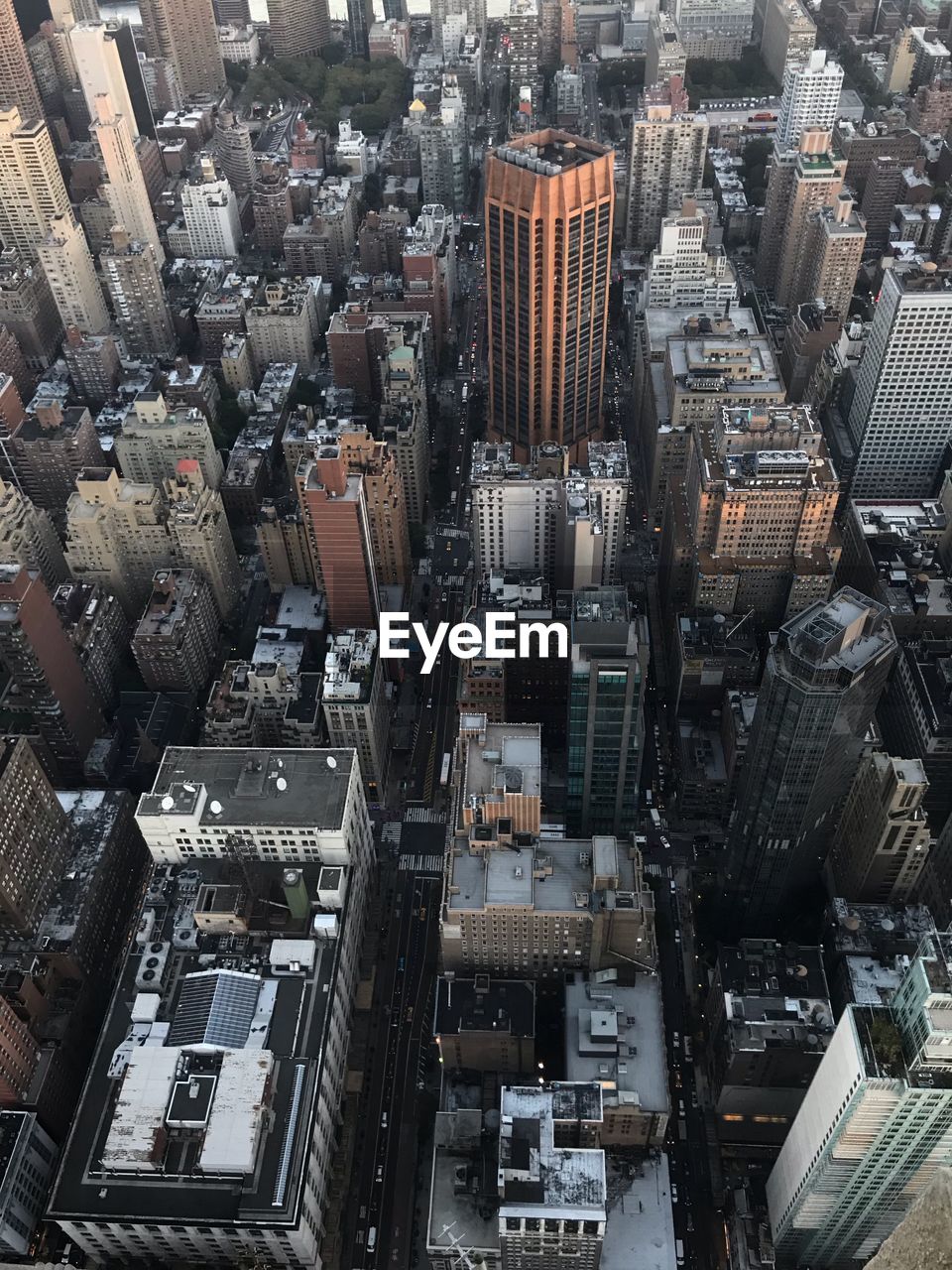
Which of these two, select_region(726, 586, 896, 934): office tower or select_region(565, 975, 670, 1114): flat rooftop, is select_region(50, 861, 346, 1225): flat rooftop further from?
select_region(726, 586, 896, 934): office tower

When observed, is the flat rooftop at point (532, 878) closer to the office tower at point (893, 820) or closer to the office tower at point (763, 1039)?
the office tower at point (763, 1039)

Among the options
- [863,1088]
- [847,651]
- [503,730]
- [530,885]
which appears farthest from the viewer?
[503,730]

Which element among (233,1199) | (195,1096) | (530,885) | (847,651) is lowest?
(233,1199)

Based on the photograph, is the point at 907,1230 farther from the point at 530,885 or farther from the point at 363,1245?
the point at 363,1245

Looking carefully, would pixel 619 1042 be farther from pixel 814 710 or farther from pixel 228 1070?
pixel 814 710

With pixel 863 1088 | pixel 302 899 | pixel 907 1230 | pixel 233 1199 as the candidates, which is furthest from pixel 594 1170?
pixel 907 1230

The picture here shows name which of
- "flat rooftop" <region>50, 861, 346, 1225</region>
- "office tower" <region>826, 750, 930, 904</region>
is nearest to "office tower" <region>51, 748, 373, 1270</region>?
"flat rooftop" <region>50, 861, 346, 1225</region>

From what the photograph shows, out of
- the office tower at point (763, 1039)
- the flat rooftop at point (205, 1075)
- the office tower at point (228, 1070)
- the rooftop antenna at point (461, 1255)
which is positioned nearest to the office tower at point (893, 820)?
the office tower at point (763, 1039)
